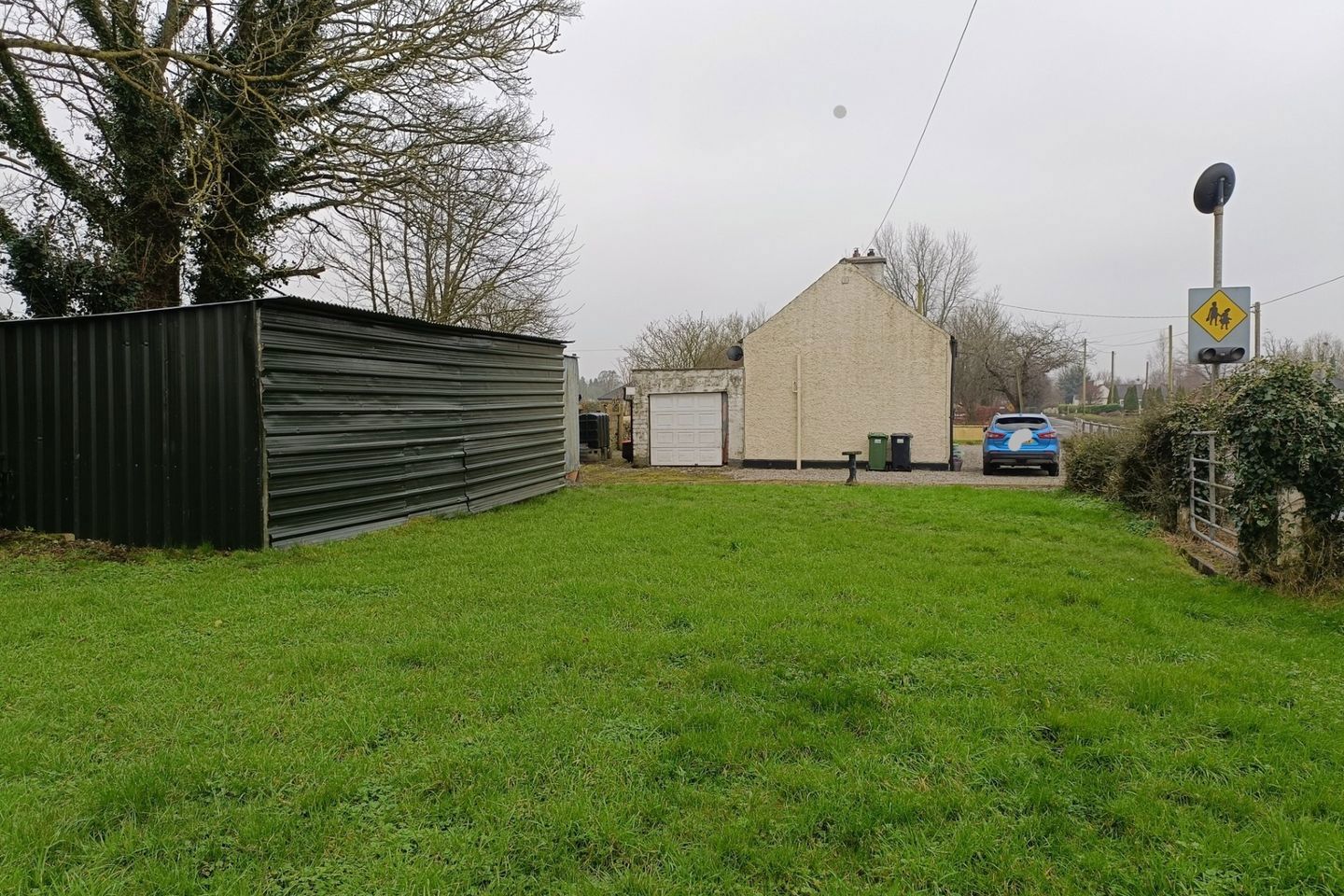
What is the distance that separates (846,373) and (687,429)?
457cm

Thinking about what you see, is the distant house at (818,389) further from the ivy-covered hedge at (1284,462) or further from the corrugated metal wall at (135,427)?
the corrugated metal wall at (135,427)

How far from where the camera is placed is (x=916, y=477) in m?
15.3

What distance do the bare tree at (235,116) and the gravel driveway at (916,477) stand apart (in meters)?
9.25

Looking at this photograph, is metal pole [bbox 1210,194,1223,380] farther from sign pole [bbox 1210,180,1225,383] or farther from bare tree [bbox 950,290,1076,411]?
bare tree [bbox 950,290,1076,411]

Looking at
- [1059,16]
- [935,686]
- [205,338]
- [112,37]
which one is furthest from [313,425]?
[1059,16]

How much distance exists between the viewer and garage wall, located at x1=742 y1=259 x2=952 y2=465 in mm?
16984

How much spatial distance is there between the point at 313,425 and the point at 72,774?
16.2 feet

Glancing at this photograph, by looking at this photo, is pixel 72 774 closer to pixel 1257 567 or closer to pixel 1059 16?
pixel 1257 567

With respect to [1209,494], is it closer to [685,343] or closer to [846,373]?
[846,373]

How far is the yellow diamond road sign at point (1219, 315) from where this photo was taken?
740 centimetres

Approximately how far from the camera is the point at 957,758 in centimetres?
269

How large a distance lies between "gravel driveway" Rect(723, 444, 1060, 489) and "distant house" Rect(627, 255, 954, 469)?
792 millimetres

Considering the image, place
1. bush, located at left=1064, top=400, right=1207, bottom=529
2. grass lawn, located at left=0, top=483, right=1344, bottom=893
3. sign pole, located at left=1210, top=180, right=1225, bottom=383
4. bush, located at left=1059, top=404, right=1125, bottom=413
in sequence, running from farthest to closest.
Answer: bush, located at left=1059, top=404, right=1125, bottom=413, bush, located at left=1064, top=400, right=1207, bottom=529, sign pole, located at left=1210, top=180, right=1225, bottom=383, grass lawn, located at left=0, top=483, right=1344, bottom=893

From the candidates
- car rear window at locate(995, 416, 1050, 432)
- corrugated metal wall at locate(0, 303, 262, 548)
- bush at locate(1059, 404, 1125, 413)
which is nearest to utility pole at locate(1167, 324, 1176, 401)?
car rear window at locate(995, 416, 1050, 432)
